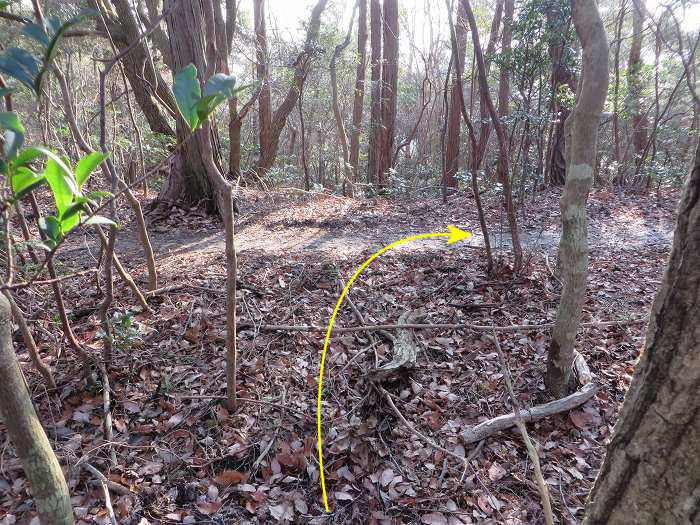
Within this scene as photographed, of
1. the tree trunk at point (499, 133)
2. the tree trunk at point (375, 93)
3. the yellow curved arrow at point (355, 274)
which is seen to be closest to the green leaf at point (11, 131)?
the yellow curved arrow at point (355, 274)

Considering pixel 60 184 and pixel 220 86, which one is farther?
pixel 220 86

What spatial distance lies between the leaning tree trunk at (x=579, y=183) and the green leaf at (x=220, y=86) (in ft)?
7.50

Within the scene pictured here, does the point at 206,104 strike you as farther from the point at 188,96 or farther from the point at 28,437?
the point at 28,437

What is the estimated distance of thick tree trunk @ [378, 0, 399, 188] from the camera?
1099 centimetres

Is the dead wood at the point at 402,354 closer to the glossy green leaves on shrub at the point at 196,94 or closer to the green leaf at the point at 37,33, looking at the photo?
the glossy green leaves on shrub at the point at 196,94

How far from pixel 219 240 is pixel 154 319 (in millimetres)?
2396

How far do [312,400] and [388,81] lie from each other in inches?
426

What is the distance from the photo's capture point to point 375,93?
37.8 feet

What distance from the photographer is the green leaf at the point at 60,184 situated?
73 centimetres

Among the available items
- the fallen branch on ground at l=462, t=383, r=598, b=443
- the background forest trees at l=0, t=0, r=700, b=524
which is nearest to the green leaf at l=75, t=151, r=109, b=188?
the background forest trees at l=0, t=0, r=700, b=524

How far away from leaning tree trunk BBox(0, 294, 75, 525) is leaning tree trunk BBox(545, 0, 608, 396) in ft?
8.97

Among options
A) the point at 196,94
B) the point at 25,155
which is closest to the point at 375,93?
the point at 196,94

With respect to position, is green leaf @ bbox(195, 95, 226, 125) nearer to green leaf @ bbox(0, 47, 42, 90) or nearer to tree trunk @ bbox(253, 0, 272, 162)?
green leaf @ bbox(0, 47, 42, 90)

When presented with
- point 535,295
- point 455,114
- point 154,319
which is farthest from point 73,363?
point 455,114
